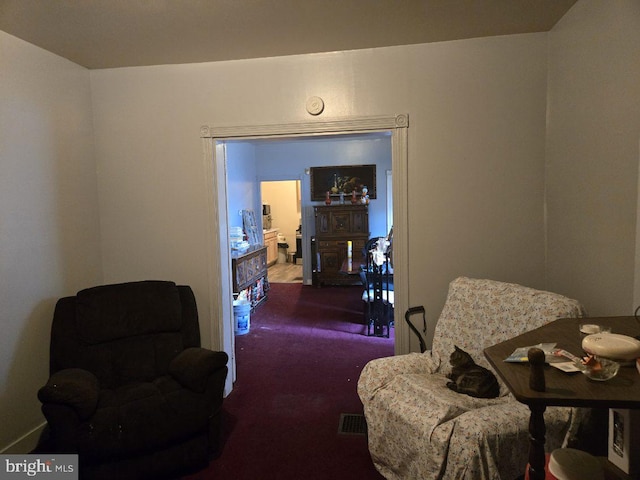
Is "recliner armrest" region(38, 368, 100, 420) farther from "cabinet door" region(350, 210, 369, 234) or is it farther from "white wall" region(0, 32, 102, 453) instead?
"cabinet door" region(350, 210, 369, 234)

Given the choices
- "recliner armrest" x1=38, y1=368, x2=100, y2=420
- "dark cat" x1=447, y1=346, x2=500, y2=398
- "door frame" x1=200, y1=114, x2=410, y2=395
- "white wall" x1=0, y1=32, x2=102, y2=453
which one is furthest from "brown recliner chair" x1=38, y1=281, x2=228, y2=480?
"dark cat" x1=447, y1=346, x2=500, y2=398

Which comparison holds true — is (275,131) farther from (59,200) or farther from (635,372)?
(635,372)

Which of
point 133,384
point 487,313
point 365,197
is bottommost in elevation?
point 133,384

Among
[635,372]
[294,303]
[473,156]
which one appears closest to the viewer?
[635,372]

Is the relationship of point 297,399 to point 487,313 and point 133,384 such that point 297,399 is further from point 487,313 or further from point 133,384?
point 487,313

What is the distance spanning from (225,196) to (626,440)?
8.87 feet

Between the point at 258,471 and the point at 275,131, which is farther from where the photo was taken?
the point at 275,131

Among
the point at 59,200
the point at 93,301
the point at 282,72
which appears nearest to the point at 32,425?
the point at 93,301

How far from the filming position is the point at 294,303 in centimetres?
620

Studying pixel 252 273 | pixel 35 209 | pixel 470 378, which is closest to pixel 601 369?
pixel 470 378

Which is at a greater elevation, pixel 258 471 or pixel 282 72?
pixel 282 72

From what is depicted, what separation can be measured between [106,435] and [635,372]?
7.34 ft

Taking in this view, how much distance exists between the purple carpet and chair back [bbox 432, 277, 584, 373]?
85cm

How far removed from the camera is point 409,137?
2.78 m
